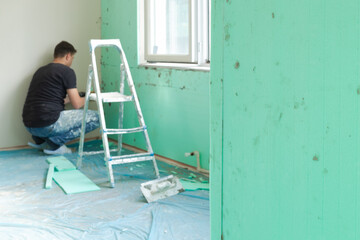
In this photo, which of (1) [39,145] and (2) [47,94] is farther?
(1) [39,145]

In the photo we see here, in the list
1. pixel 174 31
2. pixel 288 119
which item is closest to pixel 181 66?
pixel 174 31

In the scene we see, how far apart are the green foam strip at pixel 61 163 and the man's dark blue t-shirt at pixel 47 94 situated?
0.37m

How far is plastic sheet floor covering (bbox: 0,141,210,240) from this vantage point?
2.60 m

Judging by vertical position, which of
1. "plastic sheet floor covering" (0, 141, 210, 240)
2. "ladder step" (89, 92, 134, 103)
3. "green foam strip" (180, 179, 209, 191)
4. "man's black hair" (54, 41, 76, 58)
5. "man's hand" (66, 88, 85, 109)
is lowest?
"plastic sheet floor covering" (0, 141, 210, 240)

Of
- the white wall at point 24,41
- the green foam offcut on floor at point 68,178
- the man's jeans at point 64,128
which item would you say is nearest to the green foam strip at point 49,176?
the green foam offcut on floor at point 68,178

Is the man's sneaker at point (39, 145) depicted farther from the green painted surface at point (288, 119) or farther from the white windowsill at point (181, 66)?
the green painted surface at point (288, 119)

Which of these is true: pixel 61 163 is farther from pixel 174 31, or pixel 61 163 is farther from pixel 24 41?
pixel 174 31

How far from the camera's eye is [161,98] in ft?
14.2

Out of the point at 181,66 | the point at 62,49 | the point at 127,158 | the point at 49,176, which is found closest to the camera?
the point at 127,158

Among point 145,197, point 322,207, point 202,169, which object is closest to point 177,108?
point 202,169

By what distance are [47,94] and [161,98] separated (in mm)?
1179

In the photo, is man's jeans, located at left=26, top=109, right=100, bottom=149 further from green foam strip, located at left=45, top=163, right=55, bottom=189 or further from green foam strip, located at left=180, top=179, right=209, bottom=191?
green foam strip, located at left=180, top=179, right=209, bottom=191

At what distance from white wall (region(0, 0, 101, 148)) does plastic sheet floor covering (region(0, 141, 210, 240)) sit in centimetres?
91

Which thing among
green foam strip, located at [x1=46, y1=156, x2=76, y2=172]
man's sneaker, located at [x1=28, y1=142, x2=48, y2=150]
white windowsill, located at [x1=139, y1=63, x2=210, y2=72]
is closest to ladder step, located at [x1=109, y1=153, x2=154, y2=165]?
green foam strip, located at [x1=46, y1=156, x2=76, y2=172]
